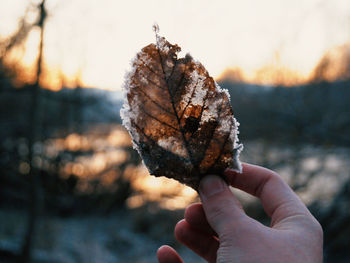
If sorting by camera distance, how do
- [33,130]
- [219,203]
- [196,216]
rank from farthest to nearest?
[33,130] → [196,216] → [219,203]

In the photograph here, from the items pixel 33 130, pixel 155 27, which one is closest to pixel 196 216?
→ pixel 155 27

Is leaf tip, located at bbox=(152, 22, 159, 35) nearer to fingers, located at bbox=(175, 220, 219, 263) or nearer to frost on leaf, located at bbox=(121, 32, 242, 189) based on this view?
frost on leaf, located at bbox=(121, 32, 242, 189)

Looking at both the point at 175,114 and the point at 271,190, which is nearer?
the point at 175,114

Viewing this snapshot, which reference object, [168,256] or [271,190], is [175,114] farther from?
[168,256]

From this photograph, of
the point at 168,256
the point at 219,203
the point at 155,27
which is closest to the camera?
the point at 155,27

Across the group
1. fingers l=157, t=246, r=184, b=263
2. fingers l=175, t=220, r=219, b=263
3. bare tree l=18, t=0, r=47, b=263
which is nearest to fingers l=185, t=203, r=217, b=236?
fingers l=175, t=220, r=219, b=263

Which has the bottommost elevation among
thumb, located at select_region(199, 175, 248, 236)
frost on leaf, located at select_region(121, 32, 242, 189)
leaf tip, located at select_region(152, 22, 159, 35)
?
thumb, located at select_region(199, 175, 248, 236)

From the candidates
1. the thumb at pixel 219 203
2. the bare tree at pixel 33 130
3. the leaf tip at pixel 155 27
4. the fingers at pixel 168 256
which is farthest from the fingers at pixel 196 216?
the bare tree at pixel 33 130

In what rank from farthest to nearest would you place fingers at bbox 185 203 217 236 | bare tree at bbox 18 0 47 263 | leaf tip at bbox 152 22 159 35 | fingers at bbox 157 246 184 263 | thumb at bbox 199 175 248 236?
bare tree at bbox 18 0 47 263
fingers at bbox 157 246 184 263
fingers at bbox 185 203 217 236
thumb at bbox 199 175 248 236
leaf tip at bbox 152 22 159 35
